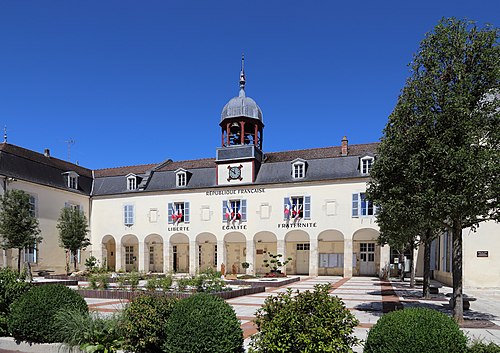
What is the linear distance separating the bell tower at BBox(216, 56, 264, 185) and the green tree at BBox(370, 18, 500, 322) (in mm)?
19651

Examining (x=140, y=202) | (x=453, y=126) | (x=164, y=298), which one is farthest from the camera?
(x=140, y=202)

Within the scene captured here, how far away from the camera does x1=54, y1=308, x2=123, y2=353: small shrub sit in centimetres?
605

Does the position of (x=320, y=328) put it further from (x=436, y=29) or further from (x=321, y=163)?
(x=321, y=163)

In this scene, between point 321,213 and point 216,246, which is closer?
point 321,213

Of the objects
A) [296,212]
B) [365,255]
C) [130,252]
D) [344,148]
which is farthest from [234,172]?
[130,252]

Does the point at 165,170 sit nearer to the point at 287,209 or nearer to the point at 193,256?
the point at 193,256

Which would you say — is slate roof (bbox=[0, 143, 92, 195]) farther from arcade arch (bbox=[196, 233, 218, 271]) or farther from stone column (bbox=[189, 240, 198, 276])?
arcade arch (bbox=[196, 233, 218, 271])

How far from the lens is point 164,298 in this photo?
253 inches

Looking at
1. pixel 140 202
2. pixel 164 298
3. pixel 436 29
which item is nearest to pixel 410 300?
pixel 436 29

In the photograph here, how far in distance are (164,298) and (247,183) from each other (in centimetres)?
2269

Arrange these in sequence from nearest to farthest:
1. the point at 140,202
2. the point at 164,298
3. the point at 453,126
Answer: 1. the point at 164,298
2. the point at 453,126
3. the point at 140,202

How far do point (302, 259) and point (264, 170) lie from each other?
750cm

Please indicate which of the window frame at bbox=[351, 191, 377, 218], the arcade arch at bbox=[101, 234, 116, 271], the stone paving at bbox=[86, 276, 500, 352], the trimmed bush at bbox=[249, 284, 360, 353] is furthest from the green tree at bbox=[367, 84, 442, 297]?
the arcade arch at bbox=[101, 234, 116, 271]

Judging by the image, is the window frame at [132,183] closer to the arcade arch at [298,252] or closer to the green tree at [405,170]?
the arcade arch at [298,252]
